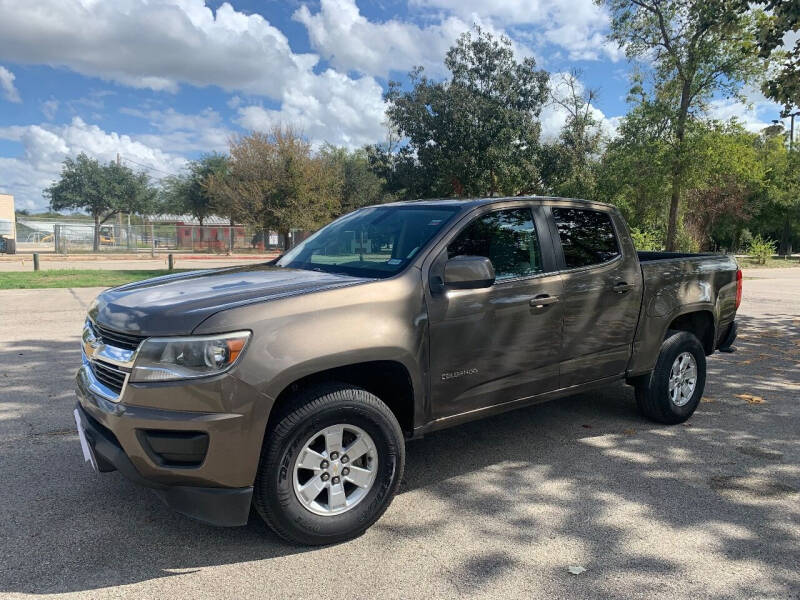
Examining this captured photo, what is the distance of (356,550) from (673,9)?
2263cm

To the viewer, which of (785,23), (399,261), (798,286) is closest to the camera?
(399,261)

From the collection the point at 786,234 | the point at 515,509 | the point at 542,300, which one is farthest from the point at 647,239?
the point at 786,234

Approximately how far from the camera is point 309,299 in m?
2.88

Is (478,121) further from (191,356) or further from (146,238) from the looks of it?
(146,238)

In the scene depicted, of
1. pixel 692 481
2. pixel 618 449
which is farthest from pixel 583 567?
pixel 618 449

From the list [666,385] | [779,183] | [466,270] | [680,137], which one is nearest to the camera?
[466,270]

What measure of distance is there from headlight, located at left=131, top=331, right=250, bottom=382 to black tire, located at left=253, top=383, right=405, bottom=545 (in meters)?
0.41

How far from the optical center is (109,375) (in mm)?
2865

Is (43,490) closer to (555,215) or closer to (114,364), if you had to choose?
(114,364)

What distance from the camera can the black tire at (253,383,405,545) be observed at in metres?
2.77

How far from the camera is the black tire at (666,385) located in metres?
4.74

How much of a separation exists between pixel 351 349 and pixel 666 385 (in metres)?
3.08

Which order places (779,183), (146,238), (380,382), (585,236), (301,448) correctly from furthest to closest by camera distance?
1. (779,183)
2. (146,238)
3. (585,236)
4. (380,382)
5. (301,448)

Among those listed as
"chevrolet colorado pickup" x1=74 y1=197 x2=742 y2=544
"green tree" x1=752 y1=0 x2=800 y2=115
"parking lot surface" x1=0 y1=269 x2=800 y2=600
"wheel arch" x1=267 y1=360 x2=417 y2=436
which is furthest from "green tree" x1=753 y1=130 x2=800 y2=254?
"wheel arch" x1=267 y1=360 x2=417 y2=436
